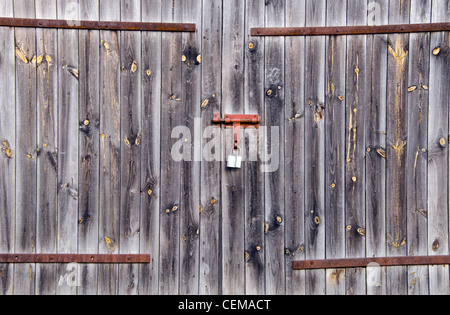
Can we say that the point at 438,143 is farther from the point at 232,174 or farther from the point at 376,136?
the point at 232,174

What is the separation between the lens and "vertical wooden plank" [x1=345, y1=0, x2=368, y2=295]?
243cm

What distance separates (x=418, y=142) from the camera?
2.46 m

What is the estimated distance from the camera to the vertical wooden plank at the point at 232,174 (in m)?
2.44

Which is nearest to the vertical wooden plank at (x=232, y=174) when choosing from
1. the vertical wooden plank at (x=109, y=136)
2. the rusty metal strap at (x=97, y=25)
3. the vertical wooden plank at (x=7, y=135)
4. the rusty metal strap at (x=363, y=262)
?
the rusty metal strap at (x=97, y=25)

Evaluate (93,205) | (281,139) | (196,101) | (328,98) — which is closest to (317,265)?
(281,139)

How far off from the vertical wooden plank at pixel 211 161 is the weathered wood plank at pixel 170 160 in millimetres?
147

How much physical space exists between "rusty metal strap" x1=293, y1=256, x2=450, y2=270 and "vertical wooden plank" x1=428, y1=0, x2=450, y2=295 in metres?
0.05

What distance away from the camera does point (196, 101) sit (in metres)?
2.44

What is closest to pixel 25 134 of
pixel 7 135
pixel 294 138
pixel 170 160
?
pixel 7 135

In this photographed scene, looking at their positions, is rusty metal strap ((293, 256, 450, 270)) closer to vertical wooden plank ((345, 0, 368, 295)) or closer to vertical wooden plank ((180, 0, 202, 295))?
vertical wooden plank ((345, 0, 368, 295))

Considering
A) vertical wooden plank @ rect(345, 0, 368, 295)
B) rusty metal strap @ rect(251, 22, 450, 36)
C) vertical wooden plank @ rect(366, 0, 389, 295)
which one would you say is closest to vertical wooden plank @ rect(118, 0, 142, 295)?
rusty metal strap @ rect(251, 22, 450, 36)

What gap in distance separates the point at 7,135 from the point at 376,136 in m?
2.22

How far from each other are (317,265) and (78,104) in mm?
1751
